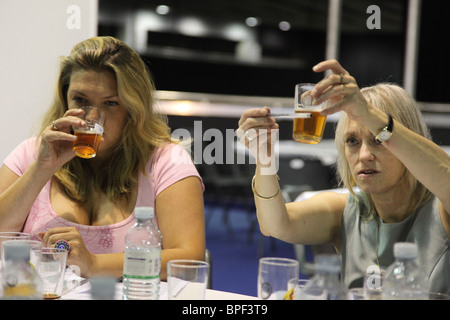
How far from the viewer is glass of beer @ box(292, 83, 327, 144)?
61.2 inches

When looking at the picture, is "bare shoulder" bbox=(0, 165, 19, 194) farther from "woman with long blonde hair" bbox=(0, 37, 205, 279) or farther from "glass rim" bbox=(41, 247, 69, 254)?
"glass rim" bbox=(41, 247, 69, 254)

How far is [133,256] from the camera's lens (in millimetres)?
1288

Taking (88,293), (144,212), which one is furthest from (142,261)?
(88,293)

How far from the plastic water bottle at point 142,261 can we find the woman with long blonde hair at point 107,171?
13.9 inches

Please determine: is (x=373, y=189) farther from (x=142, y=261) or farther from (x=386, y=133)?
(x=142, y=261)

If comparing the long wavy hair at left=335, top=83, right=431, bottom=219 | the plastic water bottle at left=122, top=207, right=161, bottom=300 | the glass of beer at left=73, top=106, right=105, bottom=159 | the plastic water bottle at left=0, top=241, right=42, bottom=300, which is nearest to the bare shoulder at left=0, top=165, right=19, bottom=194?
the glass of beer at left=73, top=106, right=105, bottom=159

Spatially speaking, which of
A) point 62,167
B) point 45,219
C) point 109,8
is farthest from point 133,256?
point 109,8

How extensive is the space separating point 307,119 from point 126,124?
0.83m

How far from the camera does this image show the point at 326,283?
1104 mm

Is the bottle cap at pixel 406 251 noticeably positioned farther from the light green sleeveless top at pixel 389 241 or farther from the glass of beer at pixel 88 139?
the glass of beer at pixel 88 139

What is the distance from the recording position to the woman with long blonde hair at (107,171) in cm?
196

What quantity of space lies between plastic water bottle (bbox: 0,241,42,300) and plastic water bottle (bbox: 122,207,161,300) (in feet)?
0.80
